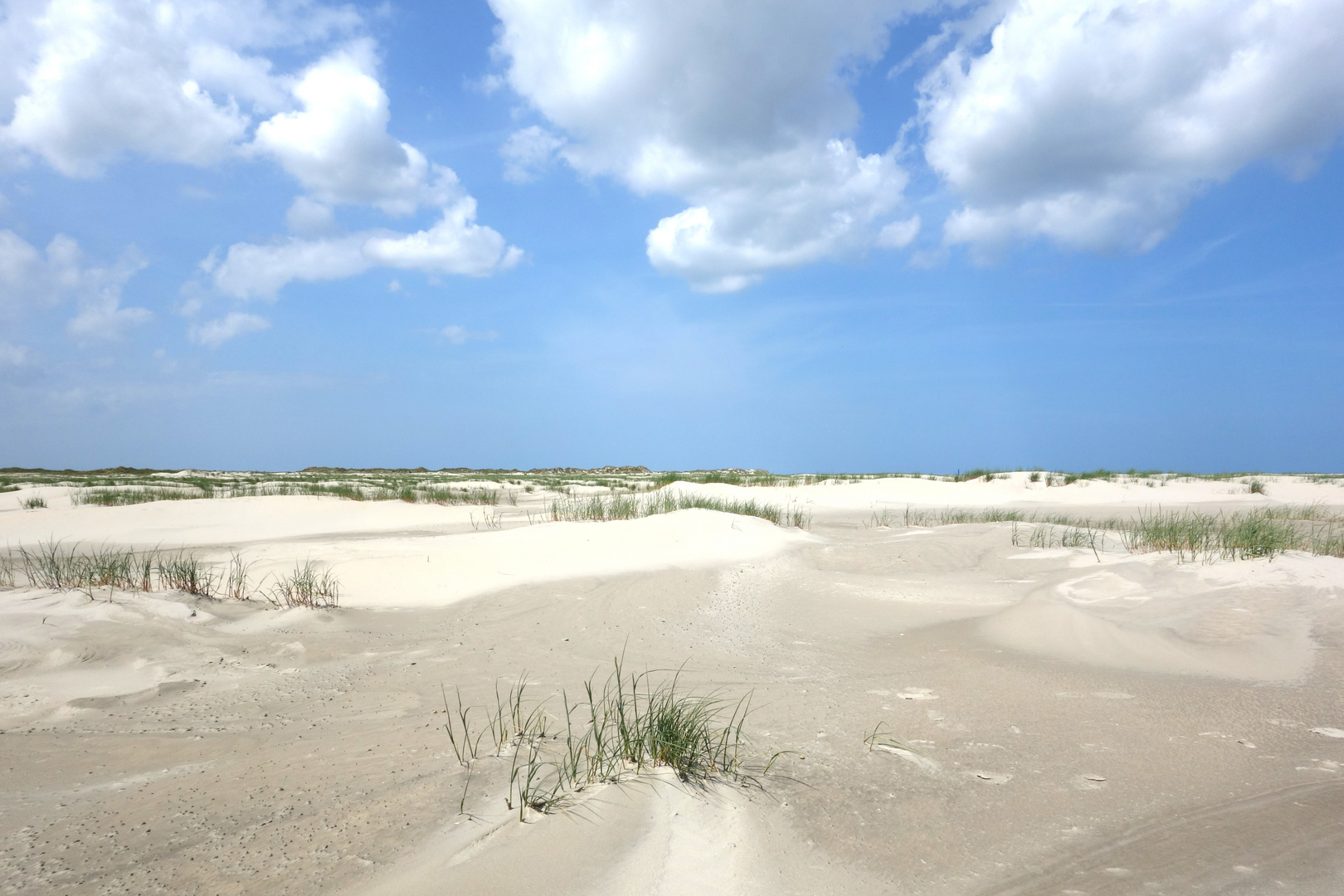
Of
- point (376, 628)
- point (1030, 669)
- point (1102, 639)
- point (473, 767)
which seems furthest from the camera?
point (376, 628)

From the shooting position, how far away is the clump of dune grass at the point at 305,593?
229 inches

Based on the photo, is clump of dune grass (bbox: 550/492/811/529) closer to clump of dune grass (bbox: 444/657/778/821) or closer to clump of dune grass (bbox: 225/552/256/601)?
clump of dune grass (bbox: 225/552/256/601)

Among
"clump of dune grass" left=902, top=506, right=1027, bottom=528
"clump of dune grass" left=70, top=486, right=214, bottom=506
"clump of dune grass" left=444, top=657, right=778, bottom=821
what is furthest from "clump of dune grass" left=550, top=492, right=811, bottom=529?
"clump of dune grass" left=70, top=486, right=214, bottom=506

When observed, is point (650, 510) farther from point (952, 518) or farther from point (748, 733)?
point (748, 733)

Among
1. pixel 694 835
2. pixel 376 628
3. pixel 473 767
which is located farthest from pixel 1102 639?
pixel 376 628

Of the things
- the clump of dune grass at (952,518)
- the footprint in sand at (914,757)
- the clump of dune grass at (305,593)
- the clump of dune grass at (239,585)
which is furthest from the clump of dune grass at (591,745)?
the clump of dune grass at (952,518)

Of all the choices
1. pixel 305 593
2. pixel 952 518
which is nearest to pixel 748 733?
pixel 305 593

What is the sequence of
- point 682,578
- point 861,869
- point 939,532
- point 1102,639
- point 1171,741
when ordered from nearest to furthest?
point 861,869, point 1171,741, point 1102,639, point 682,578, point 939,532

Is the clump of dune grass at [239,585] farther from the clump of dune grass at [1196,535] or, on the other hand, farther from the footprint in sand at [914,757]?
the clump of dune grass at [1196,535]

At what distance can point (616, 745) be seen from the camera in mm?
2896

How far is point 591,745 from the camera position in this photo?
3021mm

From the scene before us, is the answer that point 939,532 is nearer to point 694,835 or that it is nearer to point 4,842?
point 694,835

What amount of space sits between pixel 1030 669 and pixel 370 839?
3952 mm

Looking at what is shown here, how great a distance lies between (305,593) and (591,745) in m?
4.13
